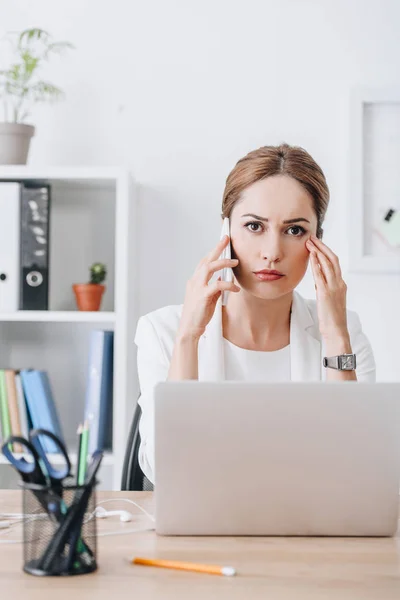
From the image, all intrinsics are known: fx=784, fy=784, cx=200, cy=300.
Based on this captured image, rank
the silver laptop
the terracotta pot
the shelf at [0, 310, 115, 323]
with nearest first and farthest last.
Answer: the silver laptop
the shelf at [0, 310, 115, 323]
the terracotta pot

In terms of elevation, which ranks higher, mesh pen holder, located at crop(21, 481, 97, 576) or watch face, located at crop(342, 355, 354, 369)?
watch face, located at crop(342, 355, 354, 369)

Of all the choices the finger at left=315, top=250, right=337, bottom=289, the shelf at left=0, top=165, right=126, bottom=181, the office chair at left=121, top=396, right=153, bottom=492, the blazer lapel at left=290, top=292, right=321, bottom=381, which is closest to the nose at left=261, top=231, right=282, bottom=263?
the finger at left=315, top=250, right=337, bottom=289

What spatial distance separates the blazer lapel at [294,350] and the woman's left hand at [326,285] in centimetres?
6

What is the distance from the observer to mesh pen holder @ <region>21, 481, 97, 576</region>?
0.87 meters

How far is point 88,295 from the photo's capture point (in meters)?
2.45

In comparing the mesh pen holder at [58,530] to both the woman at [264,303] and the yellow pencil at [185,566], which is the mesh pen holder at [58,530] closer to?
the yellow pencil at [185,566]

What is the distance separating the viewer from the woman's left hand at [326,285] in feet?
5.80

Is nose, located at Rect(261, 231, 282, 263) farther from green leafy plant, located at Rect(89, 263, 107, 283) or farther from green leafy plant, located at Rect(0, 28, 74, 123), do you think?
green leafy plant, located at Rect(0, 28, 74, 123)

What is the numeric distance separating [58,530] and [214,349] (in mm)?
929

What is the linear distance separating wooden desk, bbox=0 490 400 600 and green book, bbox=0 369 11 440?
1297mm

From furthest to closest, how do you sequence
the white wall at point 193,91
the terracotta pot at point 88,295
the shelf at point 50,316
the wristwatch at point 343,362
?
the white wall at point 193,91
the terracotta pot at point 88,295
the shelf at point 50,316
the wristwatch at point 343,362

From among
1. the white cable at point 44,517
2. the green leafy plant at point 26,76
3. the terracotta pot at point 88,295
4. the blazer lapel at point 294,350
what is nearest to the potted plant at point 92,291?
the terracotta pot at point 88,295

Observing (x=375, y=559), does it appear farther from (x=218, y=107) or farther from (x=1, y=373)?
(x=218, y=107)

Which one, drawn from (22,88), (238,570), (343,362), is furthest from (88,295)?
(238,570)
